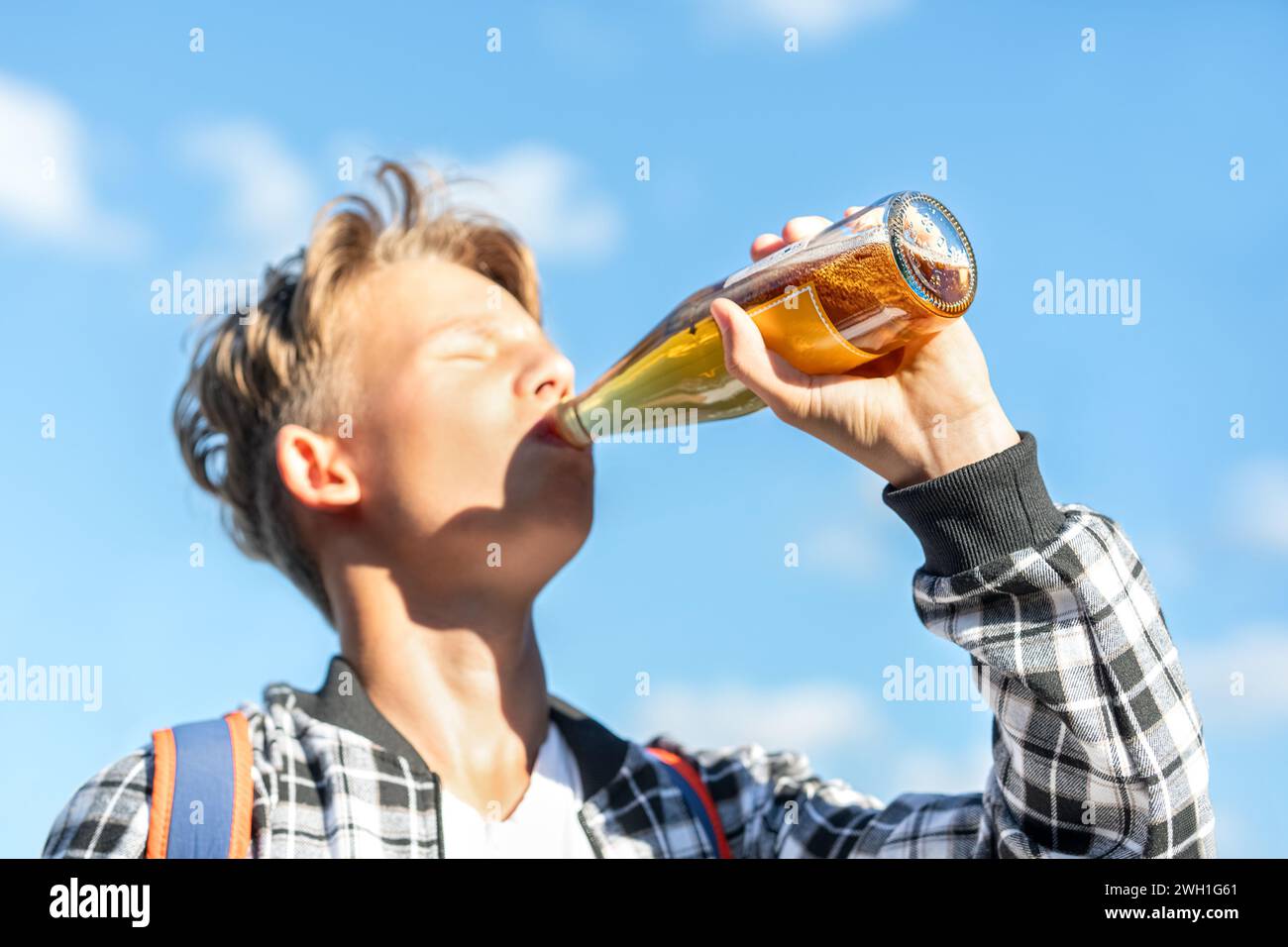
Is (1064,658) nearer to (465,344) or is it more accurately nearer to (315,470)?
(465,344)

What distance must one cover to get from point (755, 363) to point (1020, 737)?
0.64 meters

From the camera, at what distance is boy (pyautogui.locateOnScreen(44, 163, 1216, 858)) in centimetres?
162

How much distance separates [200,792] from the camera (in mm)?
1780

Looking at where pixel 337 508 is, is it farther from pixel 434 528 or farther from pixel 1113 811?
pixel 1113 811

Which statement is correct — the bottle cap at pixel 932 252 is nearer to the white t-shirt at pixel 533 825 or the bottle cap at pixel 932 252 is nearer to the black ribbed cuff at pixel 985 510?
the black ribbed cuff at pixel 985 510

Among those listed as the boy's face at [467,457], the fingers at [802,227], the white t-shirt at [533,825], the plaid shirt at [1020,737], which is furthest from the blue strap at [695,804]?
the fingers at [802,227]

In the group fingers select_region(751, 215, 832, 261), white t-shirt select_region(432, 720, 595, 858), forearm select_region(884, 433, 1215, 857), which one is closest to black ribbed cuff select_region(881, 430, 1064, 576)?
forearm select_region(884, 433, 1215, 857)

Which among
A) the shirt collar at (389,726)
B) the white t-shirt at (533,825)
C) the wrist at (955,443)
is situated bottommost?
the white t-shirt at (533,825)

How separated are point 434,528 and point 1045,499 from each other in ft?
3.43

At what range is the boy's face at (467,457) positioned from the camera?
2133 millimetres

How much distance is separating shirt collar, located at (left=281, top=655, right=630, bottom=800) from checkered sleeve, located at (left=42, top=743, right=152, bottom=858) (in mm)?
318

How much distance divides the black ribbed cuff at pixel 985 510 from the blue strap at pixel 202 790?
3.58ft

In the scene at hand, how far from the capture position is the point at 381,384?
227 cm

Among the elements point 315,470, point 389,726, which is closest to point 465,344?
point 315,470
